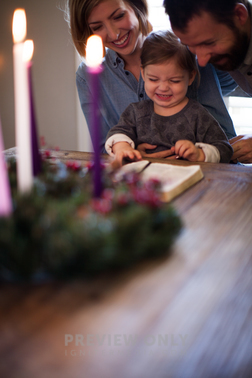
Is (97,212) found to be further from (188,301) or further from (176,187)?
(176,187)

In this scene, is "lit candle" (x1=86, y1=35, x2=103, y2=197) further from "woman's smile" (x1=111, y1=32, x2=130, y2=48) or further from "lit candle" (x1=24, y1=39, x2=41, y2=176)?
"woman's smile" (x1=111, y1=32, x2=130, y2=48)

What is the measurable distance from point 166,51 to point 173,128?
0.30 metres

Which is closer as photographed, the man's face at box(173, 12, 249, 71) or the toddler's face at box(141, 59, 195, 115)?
the man's face at box(173, 12, 249, 71)

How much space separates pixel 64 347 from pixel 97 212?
0.59 feet

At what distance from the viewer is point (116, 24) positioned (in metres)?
1.45

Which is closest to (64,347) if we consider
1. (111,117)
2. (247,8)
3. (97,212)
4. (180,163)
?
(97,212)

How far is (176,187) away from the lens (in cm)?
66

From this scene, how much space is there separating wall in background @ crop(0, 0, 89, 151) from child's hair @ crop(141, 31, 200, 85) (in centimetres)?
152

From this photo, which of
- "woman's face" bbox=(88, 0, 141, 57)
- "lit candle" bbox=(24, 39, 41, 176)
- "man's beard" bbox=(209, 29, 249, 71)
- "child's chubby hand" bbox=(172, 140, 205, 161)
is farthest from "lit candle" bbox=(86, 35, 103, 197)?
"woman's face" bbox=(88, 0, 141, 57)

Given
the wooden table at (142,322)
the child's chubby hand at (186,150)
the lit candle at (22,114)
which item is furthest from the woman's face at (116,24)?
the wooden table at (142,322)

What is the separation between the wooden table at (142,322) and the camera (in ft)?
0.91

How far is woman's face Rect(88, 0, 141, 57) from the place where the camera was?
4.65 feet

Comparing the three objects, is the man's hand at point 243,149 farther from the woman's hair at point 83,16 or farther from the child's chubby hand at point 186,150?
the woman's hair at point 83,16

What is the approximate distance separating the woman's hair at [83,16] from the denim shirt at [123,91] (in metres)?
0.15
